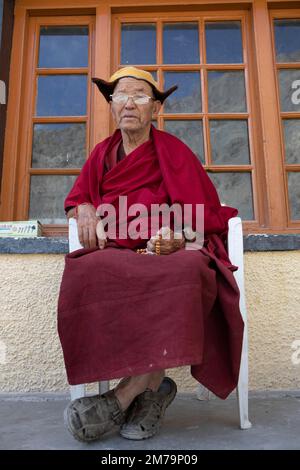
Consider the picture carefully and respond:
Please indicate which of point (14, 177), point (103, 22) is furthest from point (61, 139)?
point (103, 22)

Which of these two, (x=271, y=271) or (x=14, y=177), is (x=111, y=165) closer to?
(x=271, y=271)

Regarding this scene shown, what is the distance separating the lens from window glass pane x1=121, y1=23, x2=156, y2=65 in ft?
12.2

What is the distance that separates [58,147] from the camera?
3.63 m

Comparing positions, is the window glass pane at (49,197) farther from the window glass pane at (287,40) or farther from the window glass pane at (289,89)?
the window glass pane at (287,40)

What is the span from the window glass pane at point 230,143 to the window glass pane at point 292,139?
300 mm

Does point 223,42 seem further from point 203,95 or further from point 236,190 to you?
point 236,190

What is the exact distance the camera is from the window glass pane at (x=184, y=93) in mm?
3664

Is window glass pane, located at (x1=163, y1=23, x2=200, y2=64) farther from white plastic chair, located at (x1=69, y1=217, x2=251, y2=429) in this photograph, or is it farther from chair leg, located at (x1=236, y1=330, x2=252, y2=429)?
chair leg, located at (x1=236, y1=330, x2=252, y2=429)

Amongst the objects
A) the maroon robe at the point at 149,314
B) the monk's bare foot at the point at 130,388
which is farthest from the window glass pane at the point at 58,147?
the monk's bare foot at the point at 130,388

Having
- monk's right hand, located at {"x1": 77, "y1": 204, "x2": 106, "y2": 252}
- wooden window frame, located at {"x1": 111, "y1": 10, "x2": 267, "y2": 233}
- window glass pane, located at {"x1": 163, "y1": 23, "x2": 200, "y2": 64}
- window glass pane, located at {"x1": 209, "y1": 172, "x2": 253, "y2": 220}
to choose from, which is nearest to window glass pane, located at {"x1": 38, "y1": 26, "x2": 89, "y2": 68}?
wooden window frame, located at {"x1": 111, "y1": 10, "x2": 267, "y2": 233}

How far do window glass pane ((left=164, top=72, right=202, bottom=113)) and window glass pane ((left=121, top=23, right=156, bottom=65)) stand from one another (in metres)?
0.22

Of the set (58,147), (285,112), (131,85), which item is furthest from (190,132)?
(131,85)

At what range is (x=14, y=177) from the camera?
3432mm

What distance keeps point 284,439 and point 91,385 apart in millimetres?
1133
